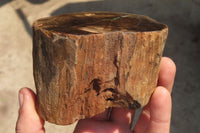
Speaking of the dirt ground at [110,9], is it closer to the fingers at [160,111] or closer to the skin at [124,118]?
the skin at [124,118]

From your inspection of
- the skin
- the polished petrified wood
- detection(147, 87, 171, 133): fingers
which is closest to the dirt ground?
the skin

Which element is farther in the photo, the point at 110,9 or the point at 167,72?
the point at 110,9

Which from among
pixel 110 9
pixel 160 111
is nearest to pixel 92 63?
pixel 160 111

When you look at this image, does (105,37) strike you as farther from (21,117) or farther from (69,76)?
(21,117)

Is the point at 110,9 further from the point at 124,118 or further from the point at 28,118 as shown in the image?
the point at 28,118

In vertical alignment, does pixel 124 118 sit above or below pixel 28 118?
below

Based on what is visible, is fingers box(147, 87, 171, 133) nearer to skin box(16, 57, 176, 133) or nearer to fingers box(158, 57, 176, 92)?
skin box(16, 57, 176, 133)

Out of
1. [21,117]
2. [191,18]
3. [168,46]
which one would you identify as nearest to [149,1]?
[191,18]

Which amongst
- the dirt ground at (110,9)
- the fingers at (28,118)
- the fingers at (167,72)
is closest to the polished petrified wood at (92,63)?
the fingers at (28,118)
